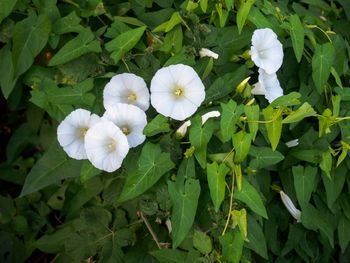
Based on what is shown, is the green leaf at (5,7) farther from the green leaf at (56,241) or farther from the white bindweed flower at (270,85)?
the green leaf at (56,241)

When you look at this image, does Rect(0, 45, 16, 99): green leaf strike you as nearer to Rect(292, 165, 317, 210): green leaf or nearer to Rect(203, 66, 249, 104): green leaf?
Rect(203, 66, 249, 104): green leaf

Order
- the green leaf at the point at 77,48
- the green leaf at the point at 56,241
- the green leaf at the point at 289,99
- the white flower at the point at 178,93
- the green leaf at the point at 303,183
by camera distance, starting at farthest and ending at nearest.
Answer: the green leaf at the point at 56,241
the green leaf at the point at 303,183
the green leaf at the point at 77,48
the white flower at the point at 178,93
the green leaf at the point at 289,99

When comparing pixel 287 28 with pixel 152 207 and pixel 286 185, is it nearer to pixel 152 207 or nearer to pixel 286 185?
pixel 286 185

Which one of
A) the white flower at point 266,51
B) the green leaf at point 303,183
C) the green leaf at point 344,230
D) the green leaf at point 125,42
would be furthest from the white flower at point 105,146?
the green leaf at point 344,230

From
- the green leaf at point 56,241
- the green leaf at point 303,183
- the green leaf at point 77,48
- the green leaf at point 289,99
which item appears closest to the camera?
the green leaf at point 289,99

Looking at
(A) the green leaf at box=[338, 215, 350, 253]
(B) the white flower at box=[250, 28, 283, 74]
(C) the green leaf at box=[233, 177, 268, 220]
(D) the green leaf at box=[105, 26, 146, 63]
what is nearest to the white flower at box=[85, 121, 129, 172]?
(D) the green leaf at box=[105, 26, 146, 63]

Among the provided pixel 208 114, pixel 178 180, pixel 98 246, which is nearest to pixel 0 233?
pixel 98 246

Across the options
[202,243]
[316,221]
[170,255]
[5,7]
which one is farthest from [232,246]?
[5,7]
